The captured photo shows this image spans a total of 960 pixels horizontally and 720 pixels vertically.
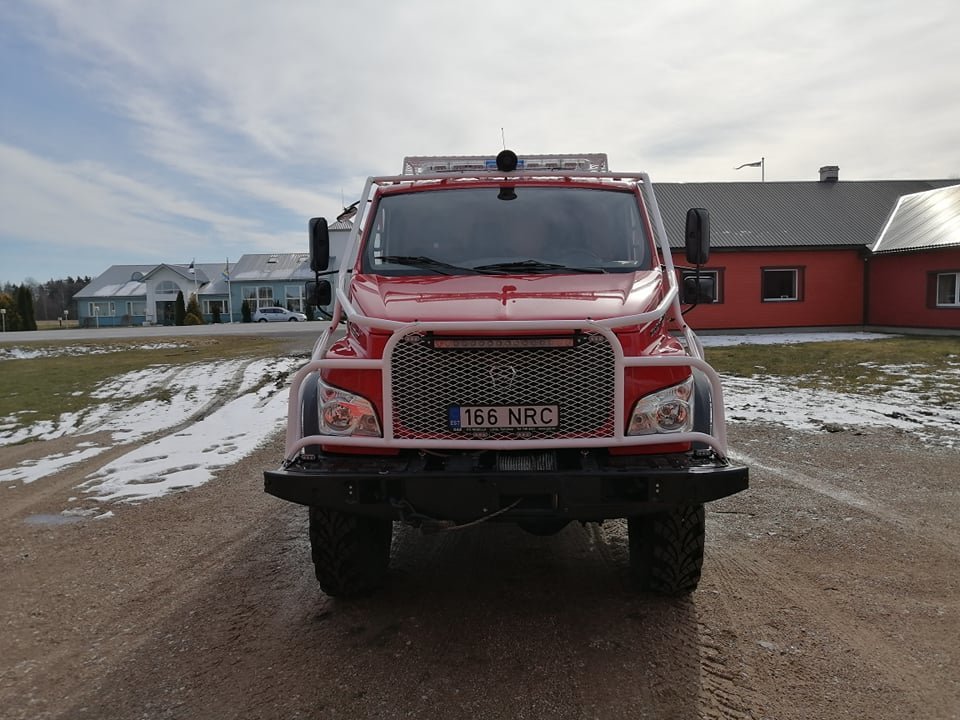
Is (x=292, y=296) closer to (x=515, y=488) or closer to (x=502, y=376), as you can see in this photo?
(x=502, y=376)

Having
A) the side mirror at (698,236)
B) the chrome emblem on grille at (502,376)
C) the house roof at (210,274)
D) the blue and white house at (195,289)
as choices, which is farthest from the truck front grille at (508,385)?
the house roof at (210,274)

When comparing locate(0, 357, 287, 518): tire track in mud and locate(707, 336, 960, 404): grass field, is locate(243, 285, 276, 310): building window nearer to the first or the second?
locate(707, 336, 960, 404): grass field

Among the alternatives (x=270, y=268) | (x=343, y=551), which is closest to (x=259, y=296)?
(x=270, y=268)

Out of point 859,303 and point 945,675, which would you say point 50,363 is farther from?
point 859,303

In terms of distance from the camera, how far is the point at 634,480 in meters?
3.37

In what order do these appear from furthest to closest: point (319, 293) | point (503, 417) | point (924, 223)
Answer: point (924, 223) < point (319, 293) < point (503, 417)

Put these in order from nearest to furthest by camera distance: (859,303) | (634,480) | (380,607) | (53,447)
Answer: (634,480)
(380,607)
(53,447)
(859,303)

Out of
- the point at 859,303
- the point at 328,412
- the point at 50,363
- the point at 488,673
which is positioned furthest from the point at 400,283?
the point at 859,303

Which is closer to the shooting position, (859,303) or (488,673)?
(488,673)

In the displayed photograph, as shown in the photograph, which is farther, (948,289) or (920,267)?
(920,267)

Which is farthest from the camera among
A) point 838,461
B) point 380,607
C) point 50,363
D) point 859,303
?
point 859,303

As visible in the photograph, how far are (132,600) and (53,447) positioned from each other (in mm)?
5932

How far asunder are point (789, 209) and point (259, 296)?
4465 cm

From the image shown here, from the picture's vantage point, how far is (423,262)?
461cm
